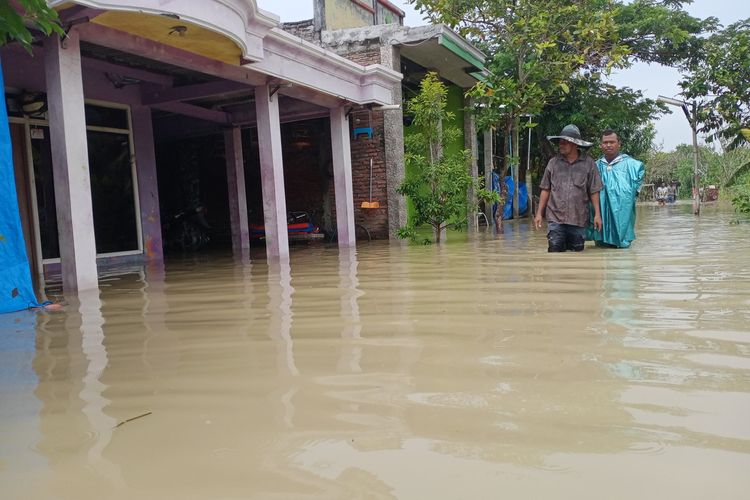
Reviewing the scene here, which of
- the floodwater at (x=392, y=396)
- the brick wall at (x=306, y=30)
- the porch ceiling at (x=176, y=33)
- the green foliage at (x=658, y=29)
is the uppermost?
the green foliage at (x=658, y=29)

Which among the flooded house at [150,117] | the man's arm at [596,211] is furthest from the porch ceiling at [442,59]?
the man's arm at [596,211]

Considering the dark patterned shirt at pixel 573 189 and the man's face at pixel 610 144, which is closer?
the dark patterned shirt at pixel 573 189

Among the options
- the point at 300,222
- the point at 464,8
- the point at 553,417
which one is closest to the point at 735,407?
the point at 553,417

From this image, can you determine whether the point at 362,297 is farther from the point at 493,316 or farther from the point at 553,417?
the point at 553,417

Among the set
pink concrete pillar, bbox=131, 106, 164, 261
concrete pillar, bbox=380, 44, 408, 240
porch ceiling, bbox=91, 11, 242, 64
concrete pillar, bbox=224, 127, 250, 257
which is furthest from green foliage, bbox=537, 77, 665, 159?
porch ceiling, bbox=91, 11, 242, 64

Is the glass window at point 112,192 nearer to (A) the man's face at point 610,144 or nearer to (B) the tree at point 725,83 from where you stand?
(A) the man's face at point 610,144

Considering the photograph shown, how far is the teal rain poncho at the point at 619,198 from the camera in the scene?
285 inches

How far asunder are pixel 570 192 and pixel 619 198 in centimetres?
67

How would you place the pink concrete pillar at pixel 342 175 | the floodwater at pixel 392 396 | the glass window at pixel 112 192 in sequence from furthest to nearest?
the pink concrete pillar at pixel 342 175 → the glass window at pixel 112 192 → the floodwater at pixel 392 396

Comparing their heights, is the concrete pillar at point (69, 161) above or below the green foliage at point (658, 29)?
below

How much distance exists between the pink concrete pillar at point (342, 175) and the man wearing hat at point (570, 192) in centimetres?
455

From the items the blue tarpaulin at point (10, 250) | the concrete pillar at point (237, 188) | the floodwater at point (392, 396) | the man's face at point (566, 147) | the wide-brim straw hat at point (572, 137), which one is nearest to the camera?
the floodwater at point (392, 396)

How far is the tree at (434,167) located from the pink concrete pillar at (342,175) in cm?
100

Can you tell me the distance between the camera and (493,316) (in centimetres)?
353
